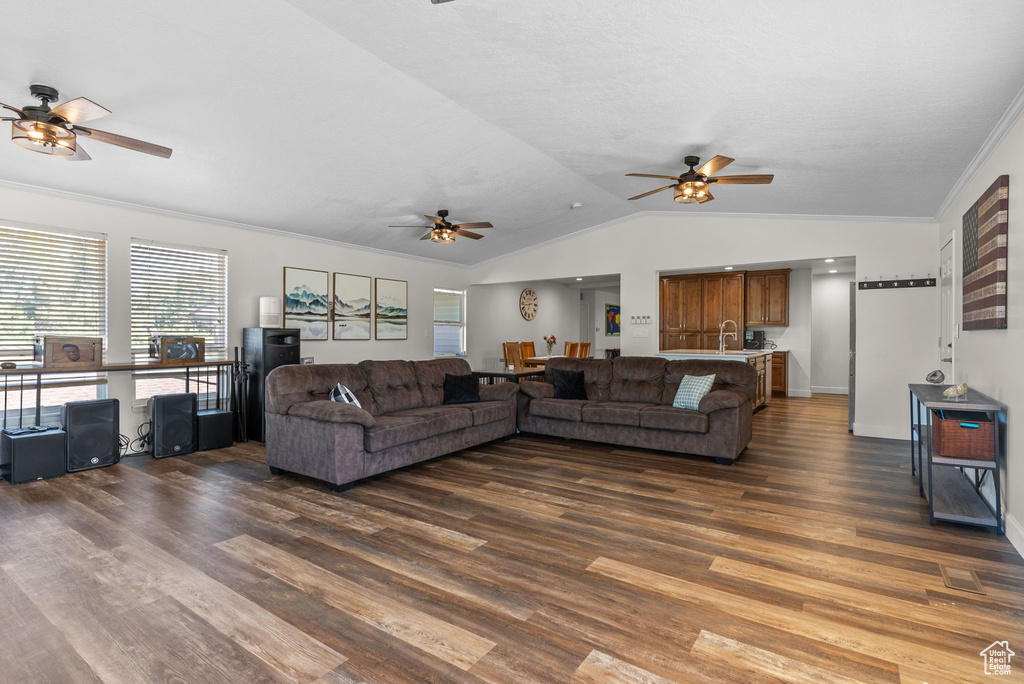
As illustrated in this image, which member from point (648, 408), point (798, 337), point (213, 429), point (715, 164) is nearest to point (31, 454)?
point (213, 429)

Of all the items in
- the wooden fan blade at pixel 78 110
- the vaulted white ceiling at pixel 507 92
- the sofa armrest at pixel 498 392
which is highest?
the vaulted white ceiling at pixel 507 92

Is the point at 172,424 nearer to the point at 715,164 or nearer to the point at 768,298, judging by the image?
the point at 715,164

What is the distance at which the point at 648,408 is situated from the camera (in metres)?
5.06

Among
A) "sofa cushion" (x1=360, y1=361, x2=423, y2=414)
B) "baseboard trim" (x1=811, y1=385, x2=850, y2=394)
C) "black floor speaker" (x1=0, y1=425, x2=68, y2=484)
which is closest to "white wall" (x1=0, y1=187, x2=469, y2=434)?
"black floor speaker" (x1=0, y1=425, x2=68, y2=484)

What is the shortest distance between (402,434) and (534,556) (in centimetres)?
179

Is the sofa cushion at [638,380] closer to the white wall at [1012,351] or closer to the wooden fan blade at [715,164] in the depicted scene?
the wooden fan blade at [715,164]

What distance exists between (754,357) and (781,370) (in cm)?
220

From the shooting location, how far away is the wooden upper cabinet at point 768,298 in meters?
8.86

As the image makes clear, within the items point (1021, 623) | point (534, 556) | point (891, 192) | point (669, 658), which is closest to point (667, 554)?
point (534, 556)

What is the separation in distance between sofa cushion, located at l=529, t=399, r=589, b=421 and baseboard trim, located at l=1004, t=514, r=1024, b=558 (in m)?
3.20

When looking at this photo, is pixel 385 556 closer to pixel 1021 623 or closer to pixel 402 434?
pixel 402 434

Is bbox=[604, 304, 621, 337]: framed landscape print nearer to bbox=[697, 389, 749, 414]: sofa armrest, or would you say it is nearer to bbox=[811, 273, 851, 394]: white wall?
bbox=[811, 273, 851, 394]: white wall

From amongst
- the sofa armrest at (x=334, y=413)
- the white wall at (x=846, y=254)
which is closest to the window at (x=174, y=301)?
the sofa armrest at (x=334, y=413)

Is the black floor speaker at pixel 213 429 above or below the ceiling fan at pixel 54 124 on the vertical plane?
below
